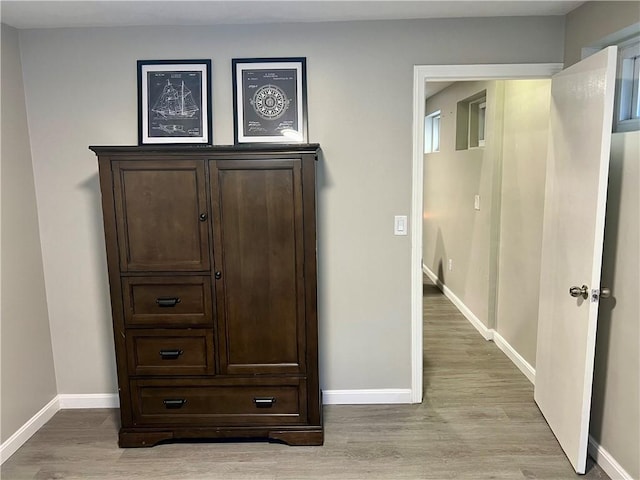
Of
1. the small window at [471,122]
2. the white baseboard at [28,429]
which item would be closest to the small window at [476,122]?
the small window at [471,122]

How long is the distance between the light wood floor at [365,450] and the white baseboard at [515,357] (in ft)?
0.41

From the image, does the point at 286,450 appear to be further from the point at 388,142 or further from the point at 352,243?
the point at 388,142

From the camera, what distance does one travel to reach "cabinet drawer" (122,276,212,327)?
2.37 meters

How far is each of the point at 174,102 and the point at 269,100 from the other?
548mm

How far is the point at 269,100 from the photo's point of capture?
2623 millimetres

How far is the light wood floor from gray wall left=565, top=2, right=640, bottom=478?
0.26m

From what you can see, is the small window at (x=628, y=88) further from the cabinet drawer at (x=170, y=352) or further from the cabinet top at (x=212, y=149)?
the cabinet drawer at (x=170, y=352)

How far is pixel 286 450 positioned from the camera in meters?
2.47

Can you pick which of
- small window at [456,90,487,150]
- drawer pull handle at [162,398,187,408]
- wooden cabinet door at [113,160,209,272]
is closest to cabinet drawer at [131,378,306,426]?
drawer pull handle at [162,398,187,408]

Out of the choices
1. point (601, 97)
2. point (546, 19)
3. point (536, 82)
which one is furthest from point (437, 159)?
point (601, 97)

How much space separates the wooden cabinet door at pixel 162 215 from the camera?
89.4 inches

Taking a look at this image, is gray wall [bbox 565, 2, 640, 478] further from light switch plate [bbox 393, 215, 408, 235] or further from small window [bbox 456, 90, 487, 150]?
small window [bbox 456, 90, 487, 150]

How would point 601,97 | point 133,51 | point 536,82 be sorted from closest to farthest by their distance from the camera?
point 601,97
point 133,51
point 536,82

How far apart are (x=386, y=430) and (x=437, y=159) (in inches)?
149
